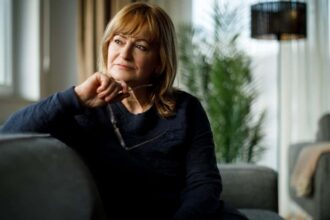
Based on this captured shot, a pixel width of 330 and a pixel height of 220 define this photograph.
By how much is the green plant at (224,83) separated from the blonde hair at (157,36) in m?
2.31

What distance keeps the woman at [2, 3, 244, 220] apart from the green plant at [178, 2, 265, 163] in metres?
2.31

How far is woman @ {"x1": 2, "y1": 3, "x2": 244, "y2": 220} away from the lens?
48.2 inches

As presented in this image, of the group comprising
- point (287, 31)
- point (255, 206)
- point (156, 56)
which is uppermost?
point (287, 31)

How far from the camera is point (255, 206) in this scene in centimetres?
183

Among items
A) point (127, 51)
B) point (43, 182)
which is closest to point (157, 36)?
point (127, 51)

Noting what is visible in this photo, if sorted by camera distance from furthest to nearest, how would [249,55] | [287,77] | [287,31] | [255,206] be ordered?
[287,77], [249,55], [287,31], [255,206]

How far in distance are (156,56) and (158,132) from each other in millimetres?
207

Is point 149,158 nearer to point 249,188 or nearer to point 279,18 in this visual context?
point 249,188

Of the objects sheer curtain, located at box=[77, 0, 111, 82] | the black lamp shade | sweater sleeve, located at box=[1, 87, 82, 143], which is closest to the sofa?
sweater sleeve, located at box=[1, 87, 82, 143]

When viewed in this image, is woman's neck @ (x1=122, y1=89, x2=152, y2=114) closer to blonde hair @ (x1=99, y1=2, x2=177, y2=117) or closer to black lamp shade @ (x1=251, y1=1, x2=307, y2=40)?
blonde hair @ (x1=99, y1=2, x2=177, y2=117)

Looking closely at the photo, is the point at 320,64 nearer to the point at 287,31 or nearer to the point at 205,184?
the point at 287,31

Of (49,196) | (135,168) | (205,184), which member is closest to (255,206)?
(205,184)

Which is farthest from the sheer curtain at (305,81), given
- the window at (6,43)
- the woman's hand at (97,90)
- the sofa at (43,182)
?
the sofa at (43,182)

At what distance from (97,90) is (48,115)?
118 mm
